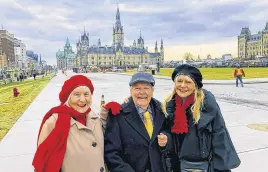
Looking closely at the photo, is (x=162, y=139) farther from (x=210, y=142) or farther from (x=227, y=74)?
(x=227, y=74)

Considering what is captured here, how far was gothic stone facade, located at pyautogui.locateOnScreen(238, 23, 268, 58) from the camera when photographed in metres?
129

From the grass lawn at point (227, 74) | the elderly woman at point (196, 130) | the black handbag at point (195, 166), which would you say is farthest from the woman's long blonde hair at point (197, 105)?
the grass lawn at point (227, 74)

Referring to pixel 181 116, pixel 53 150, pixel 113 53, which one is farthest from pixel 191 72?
pixel 113 53

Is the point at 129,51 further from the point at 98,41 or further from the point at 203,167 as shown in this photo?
the point at 203,167

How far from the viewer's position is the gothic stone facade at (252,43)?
424ft

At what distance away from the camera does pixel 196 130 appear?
108 inches

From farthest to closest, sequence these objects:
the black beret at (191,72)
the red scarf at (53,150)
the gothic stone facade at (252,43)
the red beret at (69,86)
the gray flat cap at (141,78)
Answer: the gothic stone facade at (252,43), the black beret at (191,72), the gray flat cap at (141,78), the red beret at (69,86), the red scarf at (53,150)

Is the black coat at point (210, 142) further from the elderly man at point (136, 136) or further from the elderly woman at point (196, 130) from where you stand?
the elderly man at point (136, 136)

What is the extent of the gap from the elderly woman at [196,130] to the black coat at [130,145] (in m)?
0.19

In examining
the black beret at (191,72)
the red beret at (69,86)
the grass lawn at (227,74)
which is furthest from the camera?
the grass lawn at (227,74)

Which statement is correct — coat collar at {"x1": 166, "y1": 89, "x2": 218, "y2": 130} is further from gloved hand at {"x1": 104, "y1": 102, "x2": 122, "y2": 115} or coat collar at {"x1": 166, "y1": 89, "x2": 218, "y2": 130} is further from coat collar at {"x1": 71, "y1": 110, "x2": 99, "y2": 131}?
coat collar at {"x1": 71, "y1": 110, "x2": 99, "y2": 131}

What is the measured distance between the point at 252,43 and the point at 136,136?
151m

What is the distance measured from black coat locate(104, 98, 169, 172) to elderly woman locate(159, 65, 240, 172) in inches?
7.4

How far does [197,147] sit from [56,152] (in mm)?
1387
